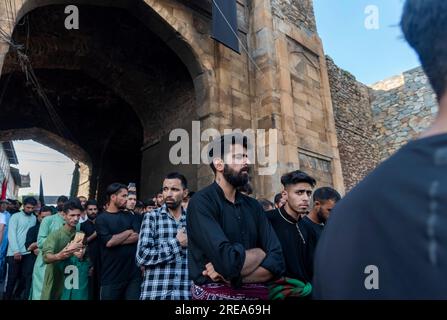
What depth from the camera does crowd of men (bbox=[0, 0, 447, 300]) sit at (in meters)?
0.62

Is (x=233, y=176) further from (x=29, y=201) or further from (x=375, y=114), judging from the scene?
(x=375, y=114)

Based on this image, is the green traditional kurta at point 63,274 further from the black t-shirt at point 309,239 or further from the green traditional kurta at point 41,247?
the black t-shirt at point 309,239

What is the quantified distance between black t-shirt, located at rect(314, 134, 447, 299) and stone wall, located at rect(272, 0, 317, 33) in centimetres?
903

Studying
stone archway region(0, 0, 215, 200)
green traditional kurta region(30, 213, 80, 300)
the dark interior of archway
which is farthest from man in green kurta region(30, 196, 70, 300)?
the dark interior of archway

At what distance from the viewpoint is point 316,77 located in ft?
31.2

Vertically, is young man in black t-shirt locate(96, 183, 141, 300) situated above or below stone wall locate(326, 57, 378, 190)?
below

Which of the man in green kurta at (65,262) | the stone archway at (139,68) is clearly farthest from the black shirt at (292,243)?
the stone archway at (139,68)

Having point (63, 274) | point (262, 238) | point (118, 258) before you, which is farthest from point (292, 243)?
point (63, 274)

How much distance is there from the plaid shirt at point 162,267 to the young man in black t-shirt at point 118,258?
2.68 ft

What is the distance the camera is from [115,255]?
354 centimetres

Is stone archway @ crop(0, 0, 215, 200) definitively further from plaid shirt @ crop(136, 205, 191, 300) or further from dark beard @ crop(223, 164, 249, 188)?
dark beard @ crop(223, 164, 249, 188)

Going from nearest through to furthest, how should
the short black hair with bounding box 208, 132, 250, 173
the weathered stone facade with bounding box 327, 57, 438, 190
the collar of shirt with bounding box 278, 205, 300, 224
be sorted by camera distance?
the short black hair with bounding box 208, 132, 250, 173 → the collar of shirt with bounding box 278, 205, 300, 224 → the weathered stone facade with bounding box 327, 57, 438, 190

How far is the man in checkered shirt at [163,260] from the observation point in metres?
2.74
